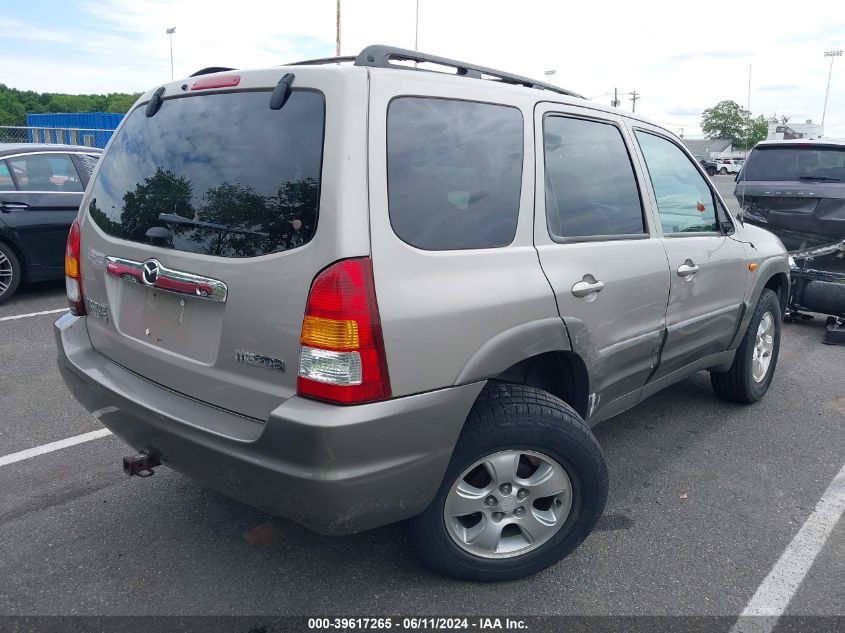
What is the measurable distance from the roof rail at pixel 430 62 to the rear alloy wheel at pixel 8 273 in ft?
18.8

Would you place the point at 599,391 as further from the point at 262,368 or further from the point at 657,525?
the point at 262,368

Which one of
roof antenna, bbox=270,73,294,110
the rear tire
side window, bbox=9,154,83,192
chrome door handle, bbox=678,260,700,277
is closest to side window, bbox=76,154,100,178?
side window, bbox=9,154,83,192

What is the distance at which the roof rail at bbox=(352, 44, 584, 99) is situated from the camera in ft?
7.66

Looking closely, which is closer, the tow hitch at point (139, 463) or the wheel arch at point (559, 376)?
the tow hitch at point (139, 463)

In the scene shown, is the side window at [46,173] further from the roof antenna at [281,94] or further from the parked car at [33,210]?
the roof antenna at [281,94]

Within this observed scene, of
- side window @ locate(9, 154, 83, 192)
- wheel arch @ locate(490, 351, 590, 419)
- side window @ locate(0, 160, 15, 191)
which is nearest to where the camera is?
wheel arch @ locate(490, 351, 590, 419)

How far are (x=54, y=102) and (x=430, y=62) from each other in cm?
7699

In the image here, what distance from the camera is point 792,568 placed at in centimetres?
282

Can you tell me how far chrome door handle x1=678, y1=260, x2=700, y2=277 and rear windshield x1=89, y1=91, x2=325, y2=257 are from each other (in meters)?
2.10

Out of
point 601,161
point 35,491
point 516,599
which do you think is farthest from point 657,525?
point 35,491

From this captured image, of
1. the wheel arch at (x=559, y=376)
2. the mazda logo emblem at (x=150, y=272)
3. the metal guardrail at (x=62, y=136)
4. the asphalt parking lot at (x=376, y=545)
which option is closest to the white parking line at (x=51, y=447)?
the asphalt parking lot at (x=376, y=545)

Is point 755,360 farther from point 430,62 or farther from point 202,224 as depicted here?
point 202,224

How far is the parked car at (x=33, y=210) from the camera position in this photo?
6988 mm

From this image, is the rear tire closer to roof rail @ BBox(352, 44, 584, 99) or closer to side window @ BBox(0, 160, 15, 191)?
roof rail @ BBox(352, 44, 584, 99)
